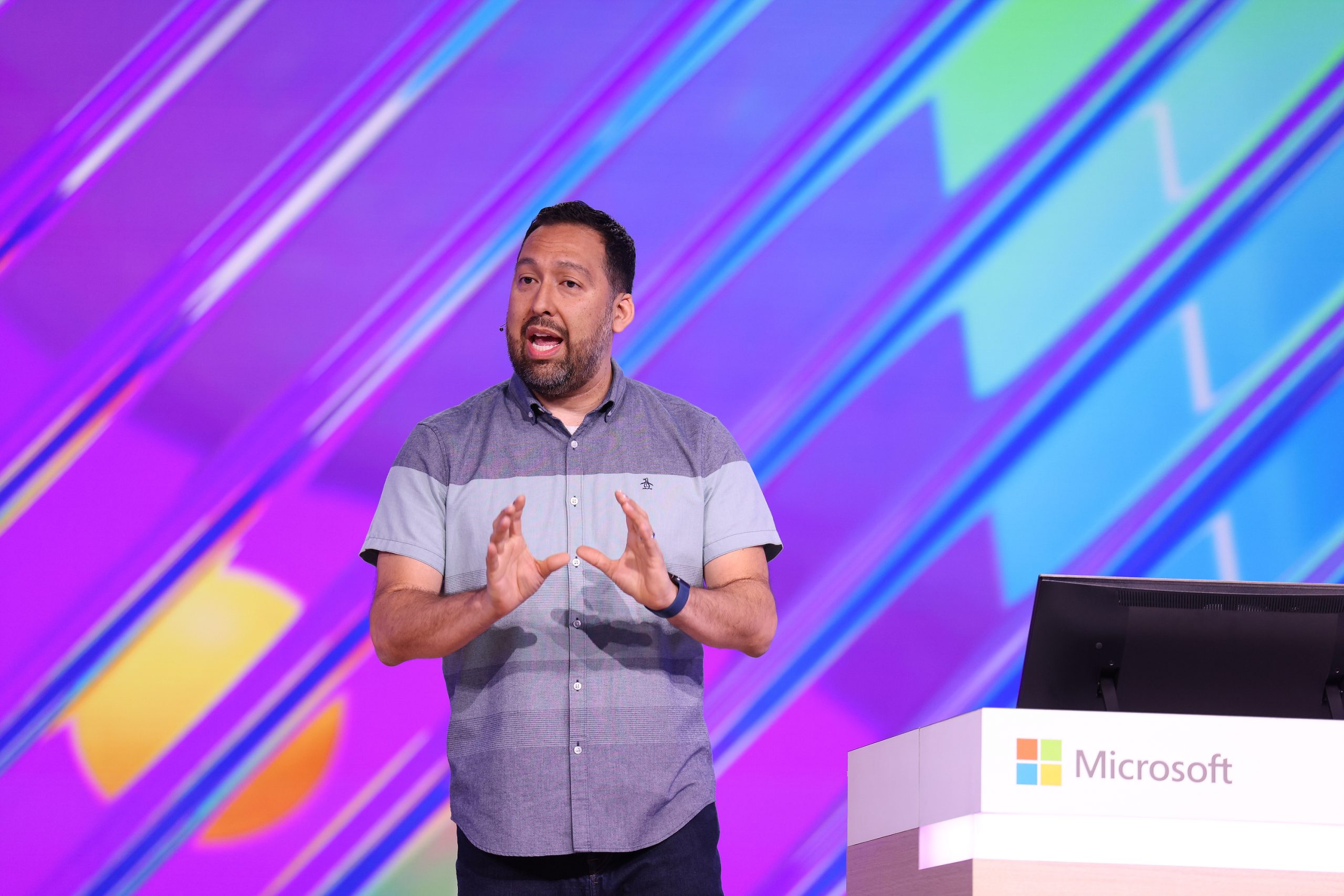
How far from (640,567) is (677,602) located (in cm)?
7

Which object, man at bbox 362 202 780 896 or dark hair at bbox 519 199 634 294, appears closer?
man at bbox 362 202 780 896

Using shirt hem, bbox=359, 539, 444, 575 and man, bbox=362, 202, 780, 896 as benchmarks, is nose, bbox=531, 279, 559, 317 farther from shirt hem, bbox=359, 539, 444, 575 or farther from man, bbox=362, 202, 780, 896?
shirt hem, bbox=359, 539, 444, 575

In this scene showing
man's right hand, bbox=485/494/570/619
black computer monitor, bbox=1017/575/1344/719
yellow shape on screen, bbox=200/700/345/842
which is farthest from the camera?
yellow shape on screen, bbox=200/700/345/842

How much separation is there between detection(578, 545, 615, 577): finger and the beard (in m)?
0.35

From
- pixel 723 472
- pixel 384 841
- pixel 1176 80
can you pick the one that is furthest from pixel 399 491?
pixel 1176 80

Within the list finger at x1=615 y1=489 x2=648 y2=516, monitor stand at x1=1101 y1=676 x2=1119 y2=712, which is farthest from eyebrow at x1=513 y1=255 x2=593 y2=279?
monitor stand at x1=1101 y1=676 x2=1119 y2=712

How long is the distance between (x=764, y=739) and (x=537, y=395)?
122 centimetres

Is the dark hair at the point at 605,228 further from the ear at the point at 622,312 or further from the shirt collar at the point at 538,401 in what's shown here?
the shirt collar at the point at 538,401

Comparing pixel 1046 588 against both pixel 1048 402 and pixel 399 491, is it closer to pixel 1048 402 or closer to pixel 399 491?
pixel 399 491

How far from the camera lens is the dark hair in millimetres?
2291

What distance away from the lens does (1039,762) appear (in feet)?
5.74

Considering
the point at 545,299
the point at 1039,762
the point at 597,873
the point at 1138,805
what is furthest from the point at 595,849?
the point at 545,299

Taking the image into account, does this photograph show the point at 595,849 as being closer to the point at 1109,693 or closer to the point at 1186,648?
the point at 1109,693

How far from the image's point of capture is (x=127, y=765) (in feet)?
9.75
